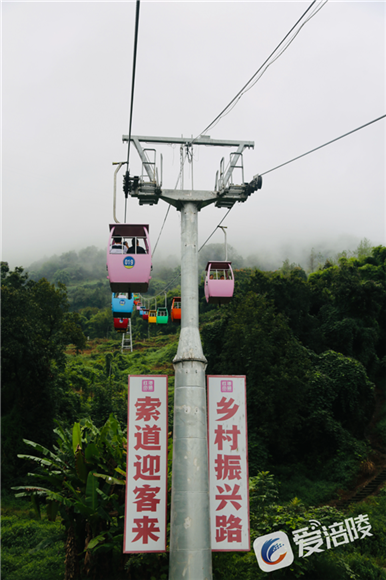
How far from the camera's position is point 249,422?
2045 centimetres

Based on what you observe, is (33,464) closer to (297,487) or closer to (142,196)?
(297,487)

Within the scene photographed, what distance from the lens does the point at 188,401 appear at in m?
5.92

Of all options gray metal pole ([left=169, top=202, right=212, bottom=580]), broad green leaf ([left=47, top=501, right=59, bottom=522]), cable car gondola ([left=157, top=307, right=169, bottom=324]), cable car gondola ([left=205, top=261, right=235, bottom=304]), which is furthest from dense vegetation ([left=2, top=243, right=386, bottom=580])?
cable car gondola ([left=157, top=307, right=169, bottom=324])

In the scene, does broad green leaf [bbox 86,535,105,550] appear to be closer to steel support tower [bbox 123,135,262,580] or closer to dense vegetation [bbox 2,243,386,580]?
dense vegetation [bbox 2,243,386,580]

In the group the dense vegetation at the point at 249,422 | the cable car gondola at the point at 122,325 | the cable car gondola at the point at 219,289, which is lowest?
the dense vegetation at the point at 249,422

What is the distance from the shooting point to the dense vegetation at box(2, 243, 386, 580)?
9.41 m

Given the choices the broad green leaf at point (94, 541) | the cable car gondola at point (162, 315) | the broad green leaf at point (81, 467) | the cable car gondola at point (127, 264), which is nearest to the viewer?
the cable car gondola at point (127, 264)

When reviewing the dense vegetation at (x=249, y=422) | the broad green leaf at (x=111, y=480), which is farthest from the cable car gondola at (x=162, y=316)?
the broad green leaf at (x=111, y=480)

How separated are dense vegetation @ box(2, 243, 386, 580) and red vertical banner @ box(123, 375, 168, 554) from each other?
2678 millimetres

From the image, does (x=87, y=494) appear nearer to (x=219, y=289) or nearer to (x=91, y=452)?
(x=91, y=452)

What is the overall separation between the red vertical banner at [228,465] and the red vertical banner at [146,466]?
727mm

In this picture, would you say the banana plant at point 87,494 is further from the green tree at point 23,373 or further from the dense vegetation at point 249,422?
the green tree at point 23,373

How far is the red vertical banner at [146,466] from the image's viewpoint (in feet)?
20.4

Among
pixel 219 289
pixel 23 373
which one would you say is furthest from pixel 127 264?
pixel 23 373
